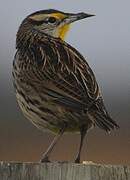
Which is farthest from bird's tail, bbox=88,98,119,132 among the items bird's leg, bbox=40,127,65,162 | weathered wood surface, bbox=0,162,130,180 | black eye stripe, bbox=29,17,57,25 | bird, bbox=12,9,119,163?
black eye stripe, bbox=29,17,57,25

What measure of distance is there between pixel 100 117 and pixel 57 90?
22cm

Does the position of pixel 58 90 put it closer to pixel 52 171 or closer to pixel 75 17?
pixel 75 17

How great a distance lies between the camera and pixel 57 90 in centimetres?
385

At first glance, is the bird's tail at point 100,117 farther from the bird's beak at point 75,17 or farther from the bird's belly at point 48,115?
the bird's beak at point 75,17

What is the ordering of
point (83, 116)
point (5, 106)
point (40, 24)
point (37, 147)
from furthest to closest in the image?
1. point (5, 106)
2. point (37, 147)
3. point (40, 24)
4. point (83, 116)

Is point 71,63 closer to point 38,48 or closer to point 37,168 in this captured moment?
point 38,48

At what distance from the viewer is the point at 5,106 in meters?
11.1

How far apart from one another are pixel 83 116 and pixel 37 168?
0.70m

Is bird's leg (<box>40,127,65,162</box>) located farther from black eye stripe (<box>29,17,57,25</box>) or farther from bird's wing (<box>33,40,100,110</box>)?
black eye stripe (<box>29,17,57,25</box>)

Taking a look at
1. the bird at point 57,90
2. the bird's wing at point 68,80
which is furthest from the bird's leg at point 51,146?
the bird's wing at point 68,80

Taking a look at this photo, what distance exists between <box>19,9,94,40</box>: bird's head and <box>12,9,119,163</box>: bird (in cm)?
11

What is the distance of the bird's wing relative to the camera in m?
3.81

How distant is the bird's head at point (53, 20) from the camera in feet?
14.1

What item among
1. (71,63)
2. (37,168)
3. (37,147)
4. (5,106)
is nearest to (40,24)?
(71,63)
